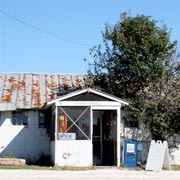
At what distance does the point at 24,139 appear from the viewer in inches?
1029

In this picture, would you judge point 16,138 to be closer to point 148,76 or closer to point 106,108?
point 106,108

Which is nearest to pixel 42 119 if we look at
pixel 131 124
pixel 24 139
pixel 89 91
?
pixel 24 139

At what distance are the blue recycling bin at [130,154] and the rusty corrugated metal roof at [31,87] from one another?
215 inches

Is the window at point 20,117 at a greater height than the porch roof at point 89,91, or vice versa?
the porch roof at point 89,91

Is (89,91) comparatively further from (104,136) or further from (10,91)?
(10,91)

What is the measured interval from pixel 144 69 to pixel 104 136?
4.41 m

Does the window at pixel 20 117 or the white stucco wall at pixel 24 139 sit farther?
the window at pixel 20 117

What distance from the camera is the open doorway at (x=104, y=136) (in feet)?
82.0

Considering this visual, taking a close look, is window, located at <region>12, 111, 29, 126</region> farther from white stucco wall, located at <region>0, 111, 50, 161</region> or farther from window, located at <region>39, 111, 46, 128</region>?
window, located at <region>39, 111, 46, 128</region>
